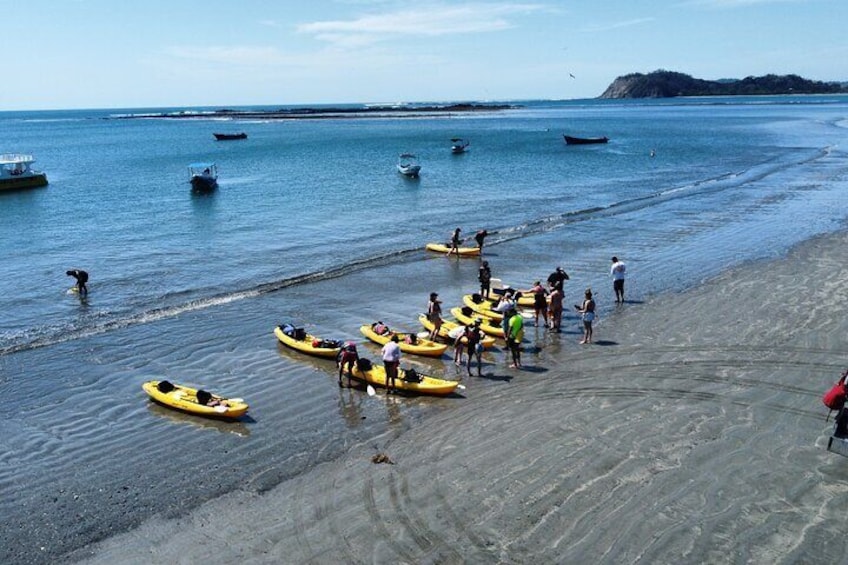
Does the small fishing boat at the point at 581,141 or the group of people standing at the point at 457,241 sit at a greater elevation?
the small fishing boat at the point at 581,141

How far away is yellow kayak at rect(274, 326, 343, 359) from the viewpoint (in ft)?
60.8

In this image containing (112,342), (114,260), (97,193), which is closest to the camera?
(112,342)

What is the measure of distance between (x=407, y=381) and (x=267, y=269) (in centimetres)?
1467

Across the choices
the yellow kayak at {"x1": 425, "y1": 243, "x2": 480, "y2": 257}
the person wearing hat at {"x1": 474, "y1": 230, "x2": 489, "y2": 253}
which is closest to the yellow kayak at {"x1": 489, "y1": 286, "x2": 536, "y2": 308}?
the person wearing hat at {"x1": 474, "y1": 230, "x2": 489, "y2": 253}

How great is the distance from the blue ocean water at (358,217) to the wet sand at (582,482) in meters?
9.18

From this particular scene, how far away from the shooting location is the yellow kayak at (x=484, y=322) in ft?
66.3

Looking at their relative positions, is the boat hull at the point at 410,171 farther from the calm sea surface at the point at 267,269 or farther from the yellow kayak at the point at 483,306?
the yellow kayak at the point at 483,306

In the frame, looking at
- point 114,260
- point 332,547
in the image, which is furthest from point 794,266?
point 114,260

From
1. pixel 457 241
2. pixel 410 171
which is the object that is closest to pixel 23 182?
pixel 410 171

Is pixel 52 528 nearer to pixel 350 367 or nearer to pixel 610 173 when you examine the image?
pixel 350 367

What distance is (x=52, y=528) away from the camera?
11.4 metres

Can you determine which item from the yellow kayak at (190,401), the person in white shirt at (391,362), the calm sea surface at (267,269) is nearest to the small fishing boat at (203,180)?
the calm sea surface at (267,269)

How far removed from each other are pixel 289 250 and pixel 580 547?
2508 centimetres

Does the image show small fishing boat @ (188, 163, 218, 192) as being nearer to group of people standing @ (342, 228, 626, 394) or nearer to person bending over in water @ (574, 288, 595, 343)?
group of people standing @ (342, 228, 626, 394)
